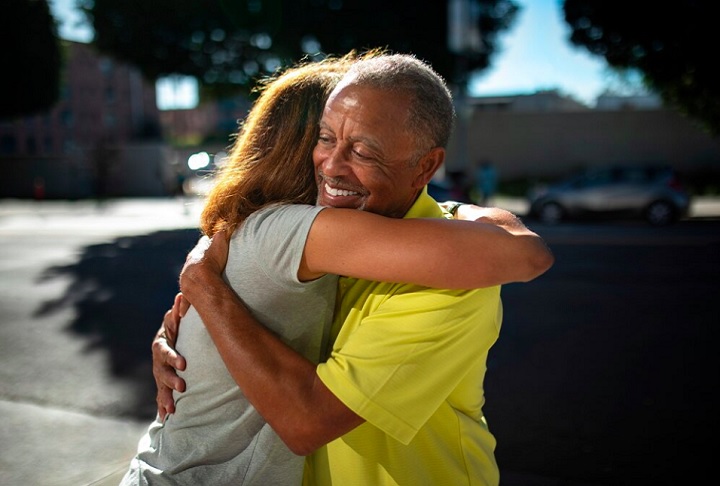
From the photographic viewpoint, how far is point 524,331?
244 inches

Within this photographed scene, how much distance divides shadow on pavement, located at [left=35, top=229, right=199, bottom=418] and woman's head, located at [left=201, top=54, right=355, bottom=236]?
10.1 feet

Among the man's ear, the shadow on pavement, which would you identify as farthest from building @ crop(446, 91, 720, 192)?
A: the man's ear

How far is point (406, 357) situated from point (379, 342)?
59 millimetres

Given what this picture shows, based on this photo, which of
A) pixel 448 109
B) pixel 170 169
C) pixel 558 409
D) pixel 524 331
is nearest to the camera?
pixel 448 109

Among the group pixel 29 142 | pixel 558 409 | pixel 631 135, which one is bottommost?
pixel 29 142

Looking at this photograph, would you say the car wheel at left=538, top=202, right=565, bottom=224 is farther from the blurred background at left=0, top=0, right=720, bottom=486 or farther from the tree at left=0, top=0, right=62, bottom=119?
the tree at left=0, top=0, right=62, bottom=119

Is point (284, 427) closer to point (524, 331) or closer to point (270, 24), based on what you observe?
point (524, 331)

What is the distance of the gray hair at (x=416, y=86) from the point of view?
1.44 m

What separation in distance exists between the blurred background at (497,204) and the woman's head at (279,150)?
31 centimetres

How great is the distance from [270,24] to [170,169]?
15892mm

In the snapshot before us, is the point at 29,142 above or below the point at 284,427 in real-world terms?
below

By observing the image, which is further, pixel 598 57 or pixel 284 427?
pixel 598 57

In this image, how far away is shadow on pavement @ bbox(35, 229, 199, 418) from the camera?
17.5 ft

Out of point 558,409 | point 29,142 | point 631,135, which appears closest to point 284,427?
point 558,409
